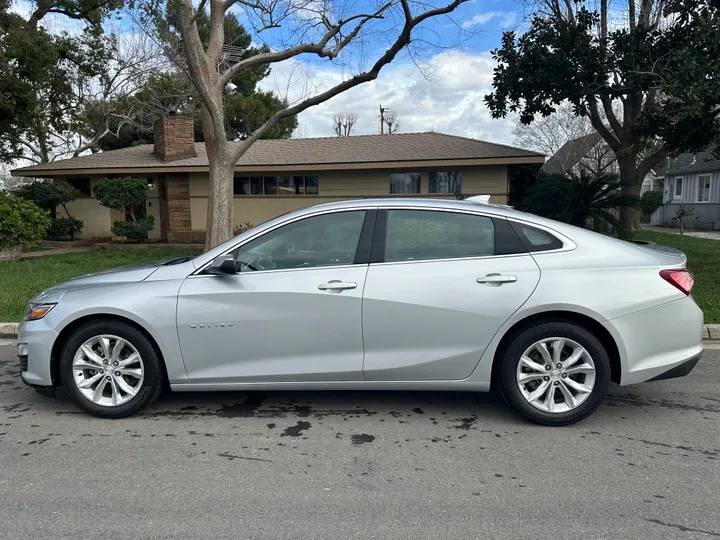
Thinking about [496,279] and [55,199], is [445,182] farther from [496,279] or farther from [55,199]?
[496,279]

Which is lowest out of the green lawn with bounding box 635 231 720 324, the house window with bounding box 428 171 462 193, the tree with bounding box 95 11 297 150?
the green lawn with bounding box 635 231 720 324

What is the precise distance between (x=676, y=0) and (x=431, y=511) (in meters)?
12.0

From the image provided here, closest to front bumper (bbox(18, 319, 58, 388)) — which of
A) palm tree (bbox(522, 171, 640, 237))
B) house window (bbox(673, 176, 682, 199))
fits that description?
palm tree (bbox(522, 171, 640, 237))

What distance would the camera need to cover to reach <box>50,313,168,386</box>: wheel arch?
4.03 metres

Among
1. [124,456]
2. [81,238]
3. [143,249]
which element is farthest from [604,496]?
[81,238]

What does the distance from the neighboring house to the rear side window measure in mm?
21483

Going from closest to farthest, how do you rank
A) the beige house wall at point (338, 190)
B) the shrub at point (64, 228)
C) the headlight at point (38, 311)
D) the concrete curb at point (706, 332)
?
the headlight at point (38, 311)
the concrete curb at point (706, 332)
the beige house wall at point (338, 190)
the shrub at point (64, 228)

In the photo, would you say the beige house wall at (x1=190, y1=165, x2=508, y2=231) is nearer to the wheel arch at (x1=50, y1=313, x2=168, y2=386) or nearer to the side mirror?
the side mirror

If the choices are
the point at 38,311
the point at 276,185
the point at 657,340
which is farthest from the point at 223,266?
the point at 276,185

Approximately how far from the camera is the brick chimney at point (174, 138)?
62.7 ft

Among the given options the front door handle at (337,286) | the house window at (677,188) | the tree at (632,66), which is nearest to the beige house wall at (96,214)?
the tree at (632,66)

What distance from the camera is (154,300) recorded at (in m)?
3.95

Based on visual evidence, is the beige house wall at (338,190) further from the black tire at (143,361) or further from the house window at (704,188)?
the house window at (704,188)

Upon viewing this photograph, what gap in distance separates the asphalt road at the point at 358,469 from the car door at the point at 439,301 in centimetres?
51
